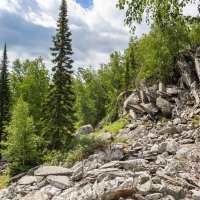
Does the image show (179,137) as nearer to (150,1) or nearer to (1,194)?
(1,194)

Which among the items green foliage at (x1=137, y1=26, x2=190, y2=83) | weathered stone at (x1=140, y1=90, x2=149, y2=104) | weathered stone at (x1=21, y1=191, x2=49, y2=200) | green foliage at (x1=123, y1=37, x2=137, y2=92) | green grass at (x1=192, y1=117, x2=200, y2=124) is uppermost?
green foliage at (x1=123, y1=37, x2=137, y2=92)

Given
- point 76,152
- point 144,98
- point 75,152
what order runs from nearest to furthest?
point 76,152
point 75,152
point 144,98

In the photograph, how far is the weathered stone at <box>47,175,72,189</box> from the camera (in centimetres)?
1580

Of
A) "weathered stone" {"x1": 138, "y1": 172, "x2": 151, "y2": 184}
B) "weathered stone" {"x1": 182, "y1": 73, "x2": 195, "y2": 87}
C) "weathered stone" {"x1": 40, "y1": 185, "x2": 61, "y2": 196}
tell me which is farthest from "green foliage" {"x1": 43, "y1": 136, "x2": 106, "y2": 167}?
"weathered stone" {"x1": 138, "y1": 172, "x2": 151, "y2": 184}

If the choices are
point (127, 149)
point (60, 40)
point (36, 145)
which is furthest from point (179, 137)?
point (60, 40)

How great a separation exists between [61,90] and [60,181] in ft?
56.3

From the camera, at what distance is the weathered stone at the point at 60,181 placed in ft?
51.9

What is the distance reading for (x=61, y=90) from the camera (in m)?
32.5

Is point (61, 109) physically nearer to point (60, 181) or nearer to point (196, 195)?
point (60, 181)

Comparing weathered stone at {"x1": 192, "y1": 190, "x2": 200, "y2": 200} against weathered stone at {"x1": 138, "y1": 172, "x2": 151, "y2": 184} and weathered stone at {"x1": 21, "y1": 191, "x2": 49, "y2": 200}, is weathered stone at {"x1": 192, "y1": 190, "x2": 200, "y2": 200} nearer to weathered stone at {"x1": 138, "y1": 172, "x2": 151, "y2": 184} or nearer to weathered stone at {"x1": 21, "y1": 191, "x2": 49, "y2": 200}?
weathered stone at {"x1": 138, "y1": 172, "x2": 151, "y2": 184}

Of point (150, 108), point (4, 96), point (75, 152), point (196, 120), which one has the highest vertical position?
point (4, 96)

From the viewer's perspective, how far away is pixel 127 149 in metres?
23.0

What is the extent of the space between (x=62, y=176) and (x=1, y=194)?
431 centimetres

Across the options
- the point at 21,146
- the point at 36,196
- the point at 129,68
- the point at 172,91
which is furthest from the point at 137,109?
the point at 129,68
